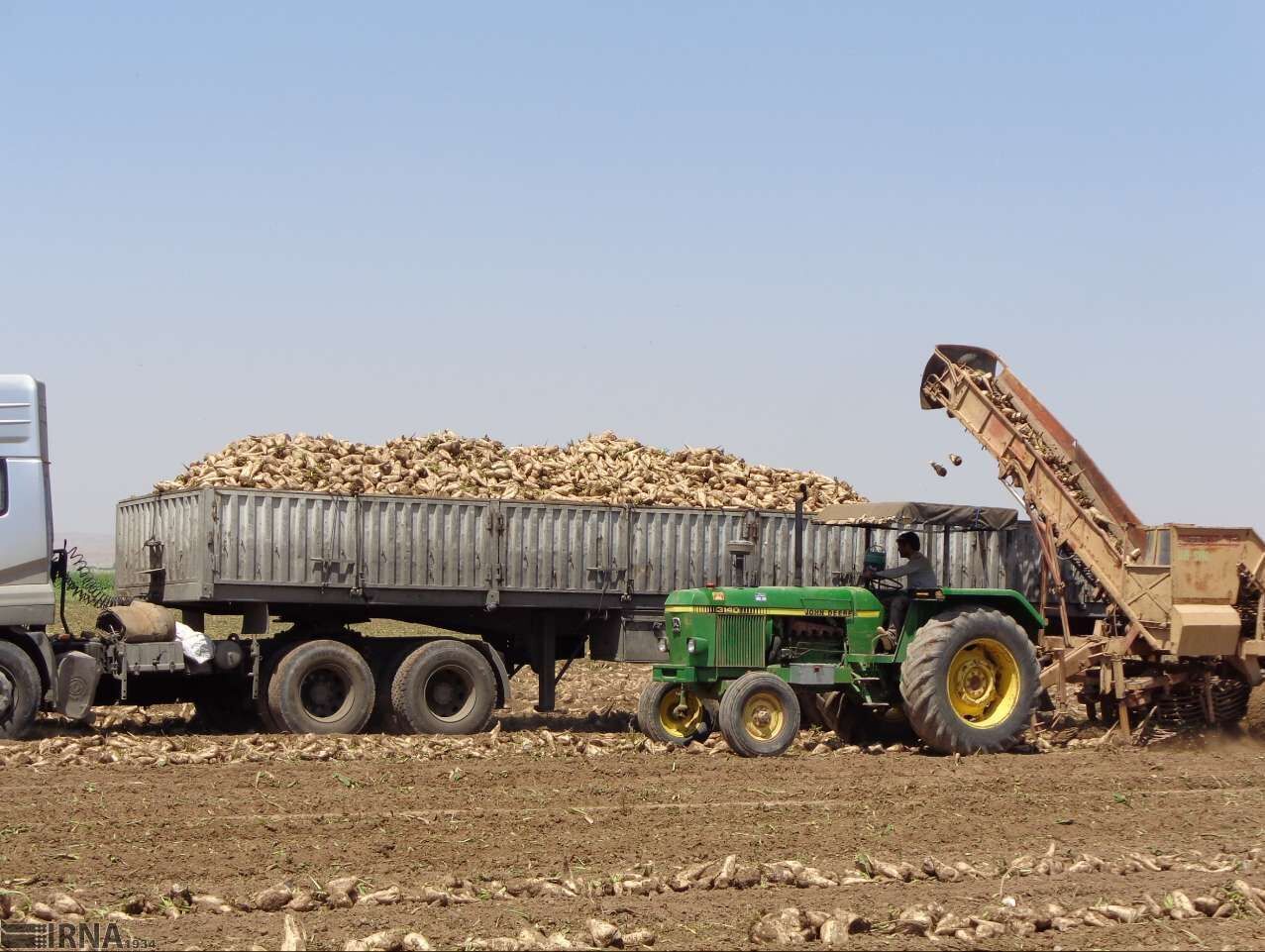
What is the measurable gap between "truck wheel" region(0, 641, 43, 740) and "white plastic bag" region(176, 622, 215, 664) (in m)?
1.56

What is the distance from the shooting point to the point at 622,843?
10.3 metres

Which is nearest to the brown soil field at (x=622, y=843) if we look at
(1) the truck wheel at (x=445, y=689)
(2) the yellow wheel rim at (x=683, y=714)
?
(2) the yellow wheel rim at (x=683, y=714)

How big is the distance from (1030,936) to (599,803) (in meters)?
4.45

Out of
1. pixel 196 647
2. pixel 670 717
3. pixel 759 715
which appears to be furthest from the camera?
pixel 196 647

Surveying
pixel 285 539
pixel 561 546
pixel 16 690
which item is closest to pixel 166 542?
pixel 285 539

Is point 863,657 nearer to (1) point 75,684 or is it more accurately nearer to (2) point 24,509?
(1) point 75,684

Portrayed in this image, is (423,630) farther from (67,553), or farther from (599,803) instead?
(599,803)

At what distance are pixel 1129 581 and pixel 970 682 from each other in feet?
7.78

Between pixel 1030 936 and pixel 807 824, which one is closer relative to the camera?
pixel 1030 936

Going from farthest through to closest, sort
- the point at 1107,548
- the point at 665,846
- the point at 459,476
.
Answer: the point at 459,476 < the point at 1107,548 < the point at 665,846

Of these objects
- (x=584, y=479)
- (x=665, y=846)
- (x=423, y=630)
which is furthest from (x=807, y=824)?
(x=423, y=630)

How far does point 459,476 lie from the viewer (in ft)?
62.1

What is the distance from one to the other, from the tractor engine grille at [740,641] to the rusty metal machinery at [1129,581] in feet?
10.8

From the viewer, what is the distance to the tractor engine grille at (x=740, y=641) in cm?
1536
